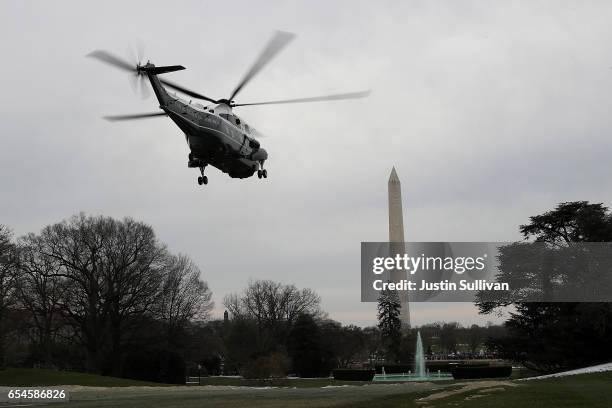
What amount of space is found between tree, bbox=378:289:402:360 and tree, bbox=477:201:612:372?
32.0 m

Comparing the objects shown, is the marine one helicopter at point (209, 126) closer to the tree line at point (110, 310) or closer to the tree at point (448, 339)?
the tree line at point (110, 310)

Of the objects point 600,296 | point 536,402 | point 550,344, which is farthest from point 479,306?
point 536,402

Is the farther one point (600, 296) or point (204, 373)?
point (204, 373)

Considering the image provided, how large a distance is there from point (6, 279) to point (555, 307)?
45520 mm

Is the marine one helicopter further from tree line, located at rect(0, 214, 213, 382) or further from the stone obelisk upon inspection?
the stone obelisk

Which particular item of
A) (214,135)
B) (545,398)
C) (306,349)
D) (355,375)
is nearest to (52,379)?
(355,375)

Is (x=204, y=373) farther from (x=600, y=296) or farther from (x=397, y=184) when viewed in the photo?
(x=600, y=296)

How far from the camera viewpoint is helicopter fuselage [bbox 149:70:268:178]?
26.8m

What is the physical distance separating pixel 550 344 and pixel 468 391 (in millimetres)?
26974

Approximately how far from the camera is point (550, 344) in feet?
175

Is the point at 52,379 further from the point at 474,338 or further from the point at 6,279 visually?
the point at 474,338

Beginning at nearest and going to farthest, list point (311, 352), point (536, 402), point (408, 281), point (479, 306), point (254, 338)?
point (536, 402) → point (479, 306) → point (311, 352) → point (254, 338) → point (408, 281)

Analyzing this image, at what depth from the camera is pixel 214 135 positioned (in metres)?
27.6

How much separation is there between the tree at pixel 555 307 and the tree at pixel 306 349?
2343 centimetres
